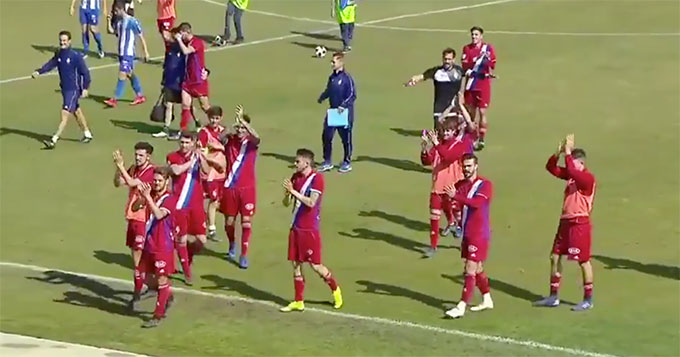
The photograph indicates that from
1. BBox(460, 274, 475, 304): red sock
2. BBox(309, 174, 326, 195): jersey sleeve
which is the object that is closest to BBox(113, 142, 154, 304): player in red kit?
BBox(309, 174, 326, 195): jersey sleeve

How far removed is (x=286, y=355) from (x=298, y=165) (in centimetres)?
218

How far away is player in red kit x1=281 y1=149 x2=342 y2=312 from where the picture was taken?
13625mm

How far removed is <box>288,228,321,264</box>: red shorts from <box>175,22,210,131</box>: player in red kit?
7.54 meters

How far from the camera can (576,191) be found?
14055 mm

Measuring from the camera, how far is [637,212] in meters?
17.9

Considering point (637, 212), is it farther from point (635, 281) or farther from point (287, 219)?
point (287, 219)

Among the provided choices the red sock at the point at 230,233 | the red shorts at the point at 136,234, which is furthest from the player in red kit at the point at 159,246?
the red sock at the point at 230,233

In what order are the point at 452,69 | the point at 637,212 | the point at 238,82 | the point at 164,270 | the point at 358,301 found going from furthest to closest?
1. the point at 238,82
2. the point at 452,69
3. the point at 637,212
4. the point at 358,301
5. the point at 164,270

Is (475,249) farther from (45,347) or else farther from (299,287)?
(45,347)

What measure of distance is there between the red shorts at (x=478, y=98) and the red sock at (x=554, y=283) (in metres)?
7.05

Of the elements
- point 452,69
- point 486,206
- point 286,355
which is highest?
point 452,69

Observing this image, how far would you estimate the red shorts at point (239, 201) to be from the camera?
1562 cm

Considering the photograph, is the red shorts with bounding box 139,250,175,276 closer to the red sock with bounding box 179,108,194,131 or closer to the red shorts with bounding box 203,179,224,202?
the red shorts with bounding box 203,179,224,202

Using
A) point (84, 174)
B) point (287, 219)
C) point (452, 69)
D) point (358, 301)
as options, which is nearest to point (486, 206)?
point (358, 301)
